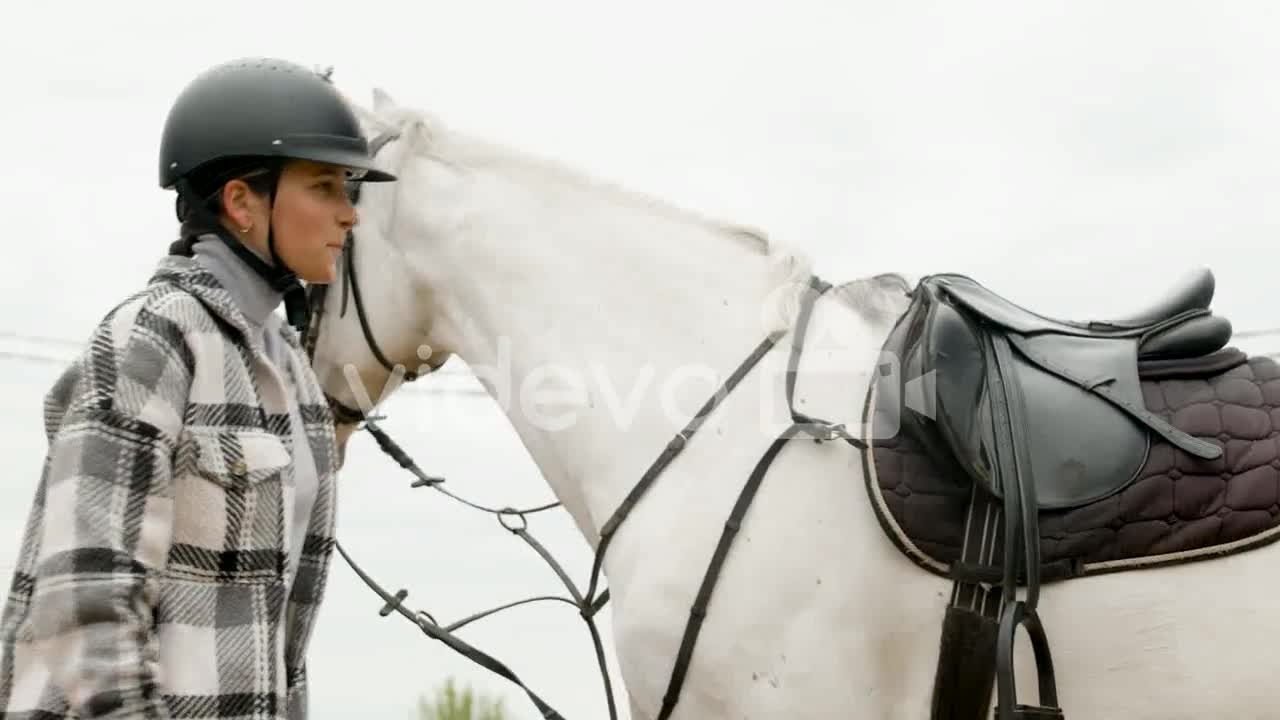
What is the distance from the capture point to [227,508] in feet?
5.26

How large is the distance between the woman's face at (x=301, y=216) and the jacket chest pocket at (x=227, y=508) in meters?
0.33

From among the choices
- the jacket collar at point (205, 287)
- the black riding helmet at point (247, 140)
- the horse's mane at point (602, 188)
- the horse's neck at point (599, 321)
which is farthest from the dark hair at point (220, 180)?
the horse's mane at point (602, 188)

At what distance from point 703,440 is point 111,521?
1.39 metres

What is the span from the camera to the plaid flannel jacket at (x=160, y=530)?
57.6 inches

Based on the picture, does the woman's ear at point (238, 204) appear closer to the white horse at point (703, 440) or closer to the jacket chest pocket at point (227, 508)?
the jacket chest pocket at point (227, 508)

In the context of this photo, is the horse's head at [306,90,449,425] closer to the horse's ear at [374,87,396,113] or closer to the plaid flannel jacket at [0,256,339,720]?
the horse's ear at [374,87,396,113]

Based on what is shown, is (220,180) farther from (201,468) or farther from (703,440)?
(703,440)

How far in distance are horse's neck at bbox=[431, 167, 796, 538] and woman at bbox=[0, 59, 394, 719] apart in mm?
930

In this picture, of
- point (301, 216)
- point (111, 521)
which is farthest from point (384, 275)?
point (111, 521)

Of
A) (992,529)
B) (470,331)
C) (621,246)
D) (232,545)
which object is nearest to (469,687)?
(470,331)

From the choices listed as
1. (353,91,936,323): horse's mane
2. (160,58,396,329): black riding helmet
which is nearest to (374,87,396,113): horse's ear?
(353,91,936,323): horse's mane

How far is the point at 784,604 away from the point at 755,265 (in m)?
0.88

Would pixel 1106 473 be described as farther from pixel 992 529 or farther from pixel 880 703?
pixel 880 703

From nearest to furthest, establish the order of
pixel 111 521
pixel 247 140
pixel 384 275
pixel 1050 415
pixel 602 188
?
pixel 111 521
pixel 247 140
pixel 1050 415
pixel 602 188
pixel 384 275
